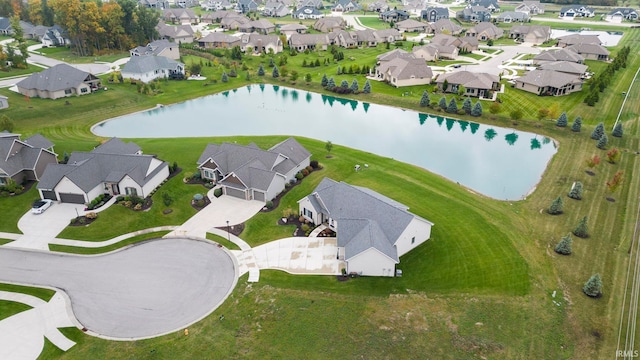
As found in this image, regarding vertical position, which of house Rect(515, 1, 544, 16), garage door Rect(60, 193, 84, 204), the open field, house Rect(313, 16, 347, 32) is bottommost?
the open field

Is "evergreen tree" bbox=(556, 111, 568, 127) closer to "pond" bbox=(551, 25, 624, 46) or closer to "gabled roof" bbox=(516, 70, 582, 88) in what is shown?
"gabled roof" bbox=(516, 70, 582, 88)

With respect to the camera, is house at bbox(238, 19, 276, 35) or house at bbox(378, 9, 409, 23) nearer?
house at bbox(238, 19, 276, 35)

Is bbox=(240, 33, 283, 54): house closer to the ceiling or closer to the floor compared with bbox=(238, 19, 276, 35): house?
closer to the floor

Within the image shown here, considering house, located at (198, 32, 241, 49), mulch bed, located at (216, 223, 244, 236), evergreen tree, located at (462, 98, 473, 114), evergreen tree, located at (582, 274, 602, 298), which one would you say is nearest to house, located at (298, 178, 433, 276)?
mulch bed, located at (216, 223, 244, 236)

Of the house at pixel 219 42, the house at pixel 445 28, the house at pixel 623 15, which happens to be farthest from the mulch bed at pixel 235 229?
the house at pixel 623 15

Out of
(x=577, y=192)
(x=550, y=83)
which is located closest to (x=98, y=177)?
(x=577, y=192)

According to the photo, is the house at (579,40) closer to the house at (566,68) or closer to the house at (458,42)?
the house at (458,42)

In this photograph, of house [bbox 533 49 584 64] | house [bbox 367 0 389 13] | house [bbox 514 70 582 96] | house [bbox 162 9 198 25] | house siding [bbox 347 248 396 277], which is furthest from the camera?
house [bbox 367 0 389 13]

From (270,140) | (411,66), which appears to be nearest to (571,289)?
(270,140)
